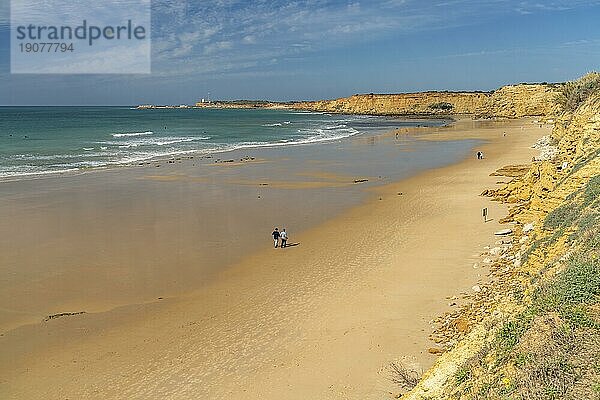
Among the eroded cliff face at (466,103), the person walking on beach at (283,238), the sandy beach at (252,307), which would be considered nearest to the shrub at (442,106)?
the eroded cliff face at (466,103)

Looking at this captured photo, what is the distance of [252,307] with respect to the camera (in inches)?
459

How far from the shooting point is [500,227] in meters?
16.9

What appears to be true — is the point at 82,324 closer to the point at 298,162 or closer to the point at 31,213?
the point at 31,213

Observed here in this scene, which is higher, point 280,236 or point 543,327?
point 543,327

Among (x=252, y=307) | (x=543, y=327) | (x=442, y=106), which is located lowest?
(x=252, y=307)

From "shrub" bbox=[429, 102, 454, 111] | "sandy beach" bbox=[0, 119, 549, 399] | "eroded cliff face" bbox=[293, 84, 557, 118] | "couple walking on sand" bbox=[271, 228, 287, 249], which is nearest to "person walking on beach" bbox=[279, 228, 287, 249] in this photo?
"couple walking on sand" bbox=[271, 228, 287, 249]

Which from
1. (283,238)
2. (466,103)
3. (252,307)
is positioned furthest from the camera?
(466,103)

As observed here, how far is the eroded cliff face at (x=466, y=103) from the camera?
324 ft

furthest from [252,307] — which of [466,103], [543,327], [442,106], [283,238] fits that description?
[466,103]

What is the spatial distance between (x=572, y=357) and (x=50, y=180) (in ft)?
94.5

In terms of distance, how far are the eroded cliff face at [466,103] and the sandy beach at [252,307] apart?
73.4 metres

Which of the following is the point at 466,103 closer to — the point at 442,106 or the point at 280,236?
the point at 442,106

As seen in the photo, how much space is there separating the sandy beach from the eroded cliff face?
73.4m

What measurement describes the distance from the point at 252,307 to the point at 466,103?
123 meters
